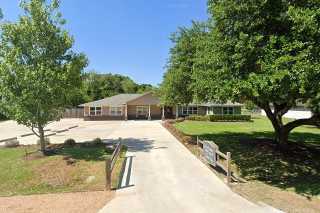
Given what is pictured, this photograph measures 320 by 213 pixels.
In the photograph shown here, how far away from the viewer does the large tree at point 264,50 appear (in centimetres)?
1091

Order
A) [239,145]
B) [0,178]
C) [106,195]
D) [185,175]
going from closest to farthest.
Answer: [106,195] < [185,175] < [0,178] < [239,145]

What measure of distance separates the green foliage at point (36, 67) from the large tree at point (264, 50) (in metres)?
9.07

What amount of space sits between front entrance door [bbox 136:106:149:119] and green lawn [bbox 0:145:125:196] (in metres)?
34.9

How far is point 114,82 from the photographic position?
311 feet

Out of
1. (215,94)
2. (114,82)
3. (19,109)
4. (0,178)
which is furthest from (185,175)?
(114,82)

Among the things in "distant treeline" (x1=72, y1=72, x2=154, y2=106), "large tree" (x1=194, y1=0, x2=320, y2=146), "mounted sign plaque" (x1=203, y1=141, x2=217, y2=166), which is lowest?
"mounted sign plaque" (x1=203, y1=141, x2=217, y2=166)

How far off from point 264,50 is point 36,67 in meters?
13.3

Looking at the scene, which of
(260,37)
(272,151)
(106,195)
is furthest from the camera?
(272,151)

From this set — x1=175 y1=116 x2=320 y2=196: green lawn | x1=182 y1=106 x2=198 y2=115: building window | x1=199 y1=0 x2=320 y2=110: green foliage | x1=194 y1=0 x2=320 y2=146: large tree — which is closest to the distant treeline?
x1=182 y1=106 x2=198 y2=115: building window

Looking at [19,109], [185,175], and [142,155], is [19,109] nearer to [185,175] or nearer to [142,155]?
[142,155]

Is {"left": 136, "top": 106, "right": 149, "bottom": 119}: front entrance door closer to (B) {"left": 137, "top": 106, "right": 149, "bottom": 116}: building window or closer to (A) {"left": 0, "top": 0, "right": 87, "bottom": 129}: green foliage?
(B) {"left": 137, "top": 106, "right": 149, "bottom": 116}: building window

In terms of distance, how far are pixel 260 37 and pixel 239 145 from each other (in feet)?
37.1

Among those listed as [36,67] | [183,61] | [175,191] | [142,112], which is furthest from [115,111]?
[175,191]

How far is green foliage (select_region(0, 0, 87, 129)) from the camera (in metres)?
18.0
